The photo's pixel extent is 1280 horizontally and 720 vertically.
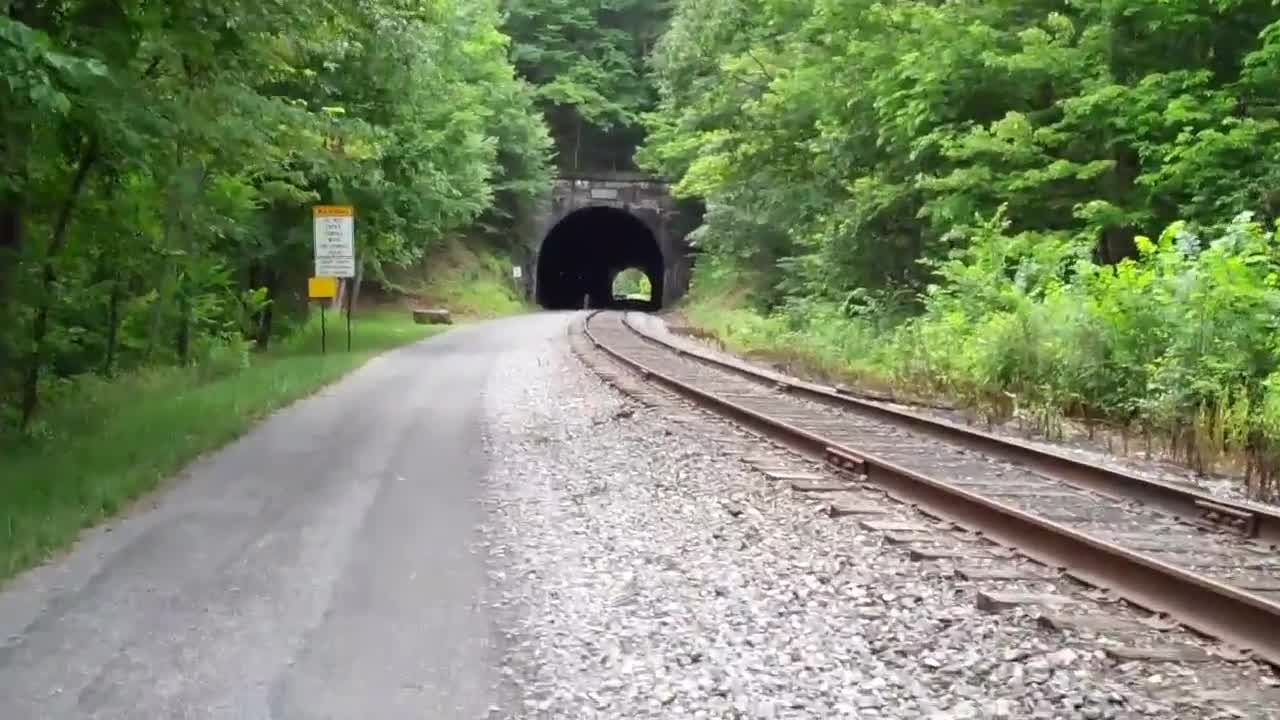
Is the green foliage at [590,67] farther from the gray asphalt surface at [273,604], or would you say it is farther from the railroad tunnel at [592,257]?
the gray asphalt surface at [273,604]

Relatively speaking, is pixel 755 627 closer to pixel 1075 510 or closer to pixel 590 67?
pixel 1075 510

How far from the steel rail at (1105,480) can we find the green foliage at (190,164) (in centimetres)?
695

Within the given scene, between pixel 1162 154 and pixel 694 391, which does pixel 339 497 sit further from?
pixel 1162 154

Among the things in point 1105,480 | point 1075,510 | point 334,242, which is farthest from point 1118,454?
point 334,242

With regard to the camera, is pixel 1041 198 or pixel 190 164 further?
pixel 1041 198

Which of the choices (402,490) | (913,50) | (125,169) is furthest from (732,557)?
(913,50)

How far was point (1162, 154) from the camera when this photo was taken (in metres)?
16.9

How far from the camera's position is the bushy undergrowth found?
12008 millimetres

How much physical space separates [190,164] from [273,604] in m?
9.44

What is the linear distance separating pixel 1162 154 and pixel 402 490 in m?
11.8

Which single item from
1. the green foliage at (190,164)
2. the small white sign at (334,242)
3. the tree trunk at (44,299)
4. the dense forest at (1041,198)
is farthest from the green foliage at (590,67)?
the tree trunk at (44,299)

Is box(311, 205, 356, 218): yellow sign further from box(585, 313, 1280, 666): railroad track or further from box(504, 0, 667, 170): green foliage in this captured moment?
box(504, 0, 667, 170): green foliage

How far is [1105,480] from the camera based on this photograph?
959 cm

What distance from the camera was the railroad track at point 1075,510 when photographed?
5.96 metres
